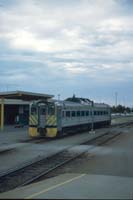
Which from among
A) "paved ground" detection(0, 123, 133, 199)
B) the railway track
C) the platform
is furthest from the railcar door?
the platform

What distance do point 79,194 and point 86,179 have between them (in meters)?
2.88

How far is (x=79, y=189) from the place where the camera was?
1131 cm

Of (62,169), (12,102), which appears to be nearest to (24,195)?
(62,169)

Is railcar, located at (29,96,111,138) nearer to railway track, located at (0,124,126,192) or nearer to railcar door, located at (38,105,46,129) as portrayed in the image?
railcar door, located at (38,105,46,129)

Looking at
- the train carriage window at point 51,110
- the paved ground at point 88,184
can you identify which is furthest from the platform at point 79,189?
the train carriage window at point 51,110

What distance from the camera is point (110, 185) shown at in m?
12.2

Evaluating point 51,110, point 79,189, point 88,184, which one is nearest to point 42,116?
point 51,110

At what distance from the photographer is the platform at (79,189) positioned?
1036cm

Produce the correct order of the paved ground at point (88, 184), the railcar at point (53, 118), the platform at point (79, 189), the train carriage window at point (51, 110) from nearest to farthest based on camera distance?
the platform at point (79, 189), the paved ground at point (88, 184), the railcar at point (53, 118), the train carriage window at point (51, 110)

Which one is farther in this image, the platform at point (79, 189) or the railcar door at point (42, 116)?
the railcar door at point (42, 116)

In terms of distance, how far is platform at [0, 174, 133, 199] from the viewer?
1036cm

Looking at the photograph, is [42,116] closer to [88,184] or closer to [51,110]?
[51,110]

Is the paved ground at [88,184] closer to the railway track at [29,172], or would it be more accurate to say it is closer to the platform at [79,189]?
the platform at [79,189]

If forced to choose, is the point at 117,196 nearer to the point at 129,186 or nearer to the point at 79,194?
the point at 79,194
